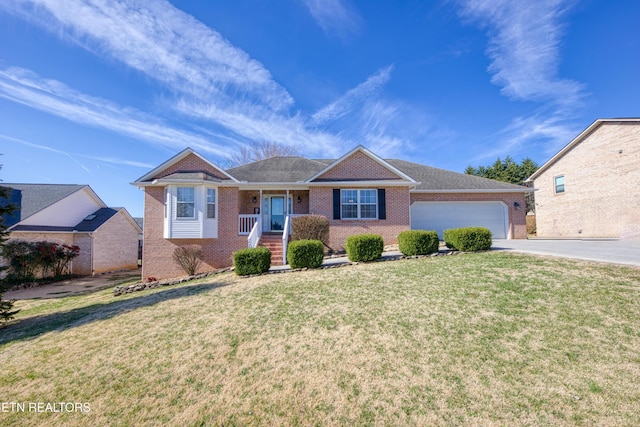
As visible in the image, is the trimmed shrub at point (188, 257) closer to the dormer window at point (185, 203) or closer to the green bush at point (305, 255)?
the dormer window at point (185, 203)

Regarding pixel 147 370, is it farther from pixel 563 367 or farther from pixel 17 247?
pixel 17 247

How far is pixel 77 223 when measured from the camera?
1947 cm

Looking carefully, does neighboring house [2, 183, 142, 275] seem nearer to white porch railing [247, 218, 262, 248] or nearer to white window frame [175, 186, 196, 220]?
white window frame [175, 186, 196, 220]

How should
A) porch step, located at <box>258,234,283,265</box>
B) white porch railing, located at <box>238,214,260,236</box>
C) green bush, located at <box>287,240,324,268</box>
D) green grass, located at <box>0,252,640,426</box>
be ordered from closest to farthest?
1. green grass, located at <box>0,252,640,426</box>
2. green bush, located at <box>287,240,324,268</box>
3. porch step, located at <box>258,234,283,265</box>
4. white porch railing, located at <box>238,214,260,236</box>

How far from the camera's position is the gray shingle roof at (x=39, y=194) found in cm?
1762

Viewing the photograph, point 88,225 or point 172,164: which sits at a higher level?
point 172,164

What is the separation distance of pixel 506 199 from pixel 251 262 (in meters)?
15.3

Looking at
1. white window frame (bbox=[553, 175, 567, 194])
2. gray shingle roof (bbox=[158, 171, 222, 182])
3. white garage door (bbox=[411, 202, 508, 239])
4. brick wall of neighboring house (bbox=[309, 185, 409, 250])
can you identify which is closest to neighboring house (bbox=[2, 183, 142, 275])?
gray shingle roof (bbox=[158, 171, 222, 182])

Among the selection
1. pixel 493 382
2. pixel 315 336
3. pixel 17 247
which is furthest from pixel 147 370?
pixel 17 247

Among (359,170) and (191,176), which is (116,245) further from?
(359,170)

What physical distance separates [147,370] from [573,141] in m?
27.7

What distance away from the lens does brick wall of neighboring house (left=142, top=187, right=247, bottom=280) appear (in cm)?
1345

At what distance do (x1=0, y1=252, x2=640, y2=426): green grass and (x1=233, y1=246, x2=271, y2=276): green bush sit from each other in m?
→ 2.23

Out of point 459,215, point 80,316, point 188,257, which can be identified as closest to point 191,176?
point 188,257
